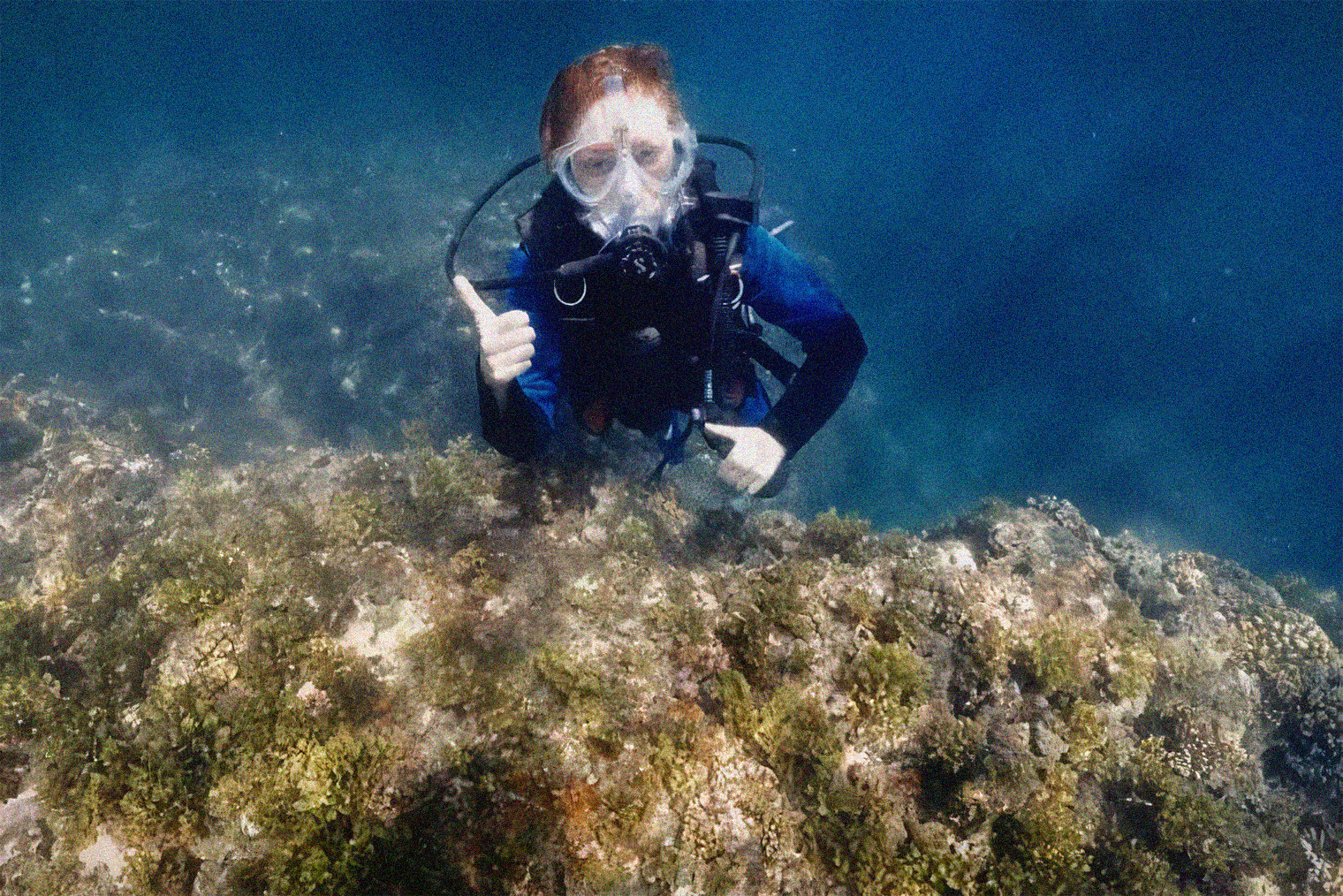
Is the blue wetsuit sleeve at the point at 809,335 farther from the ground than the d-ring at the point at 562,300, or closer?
farther from the ground

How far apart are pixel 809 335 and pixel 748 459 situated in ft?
3.68

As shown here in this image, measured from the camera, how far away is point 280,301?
11.7 m

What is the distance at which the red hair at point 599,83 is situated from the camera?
3.51 m

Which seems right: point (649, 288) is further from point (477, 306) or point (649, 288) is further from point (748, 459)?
point (748, 459)

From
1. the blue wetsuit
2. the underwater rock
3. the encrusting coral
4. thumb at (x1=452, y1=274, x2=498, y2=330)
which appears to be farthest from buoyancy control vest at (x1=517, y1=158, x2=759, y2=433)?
the underwater rock

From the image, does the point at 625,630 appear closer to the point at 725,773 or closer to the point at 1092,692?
the point at 725,773

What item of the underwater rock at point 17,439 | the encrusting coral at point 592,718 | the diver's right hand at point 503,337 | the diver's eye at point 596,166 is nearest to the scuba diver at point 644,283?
the diver's eye at point 596,166

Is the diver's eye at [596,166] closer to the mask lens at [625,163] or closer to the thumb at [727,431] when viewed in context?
the mask lens at [625,163]

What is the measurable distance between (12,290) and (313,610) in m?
18.0

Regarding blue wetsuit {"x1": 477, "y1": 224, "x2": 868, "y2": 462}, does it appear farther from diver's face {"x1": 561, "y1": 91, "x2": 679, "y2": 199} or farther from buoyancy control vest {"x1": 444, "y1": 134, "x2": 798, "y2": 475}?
diver's face {"x1": 561, "y1": 91, "x2": 679, "y2": 199}

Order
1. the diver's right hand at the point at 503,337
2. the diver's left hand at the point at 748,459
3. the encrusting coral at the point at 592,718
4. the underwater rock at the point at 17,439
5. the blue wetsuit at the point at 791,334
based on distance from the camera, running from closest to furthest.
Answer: the encrusting coral at the point at 592,718
the diver's right hand at the point at 503,337
the diver's left hand at the point at 748,459
the blue wetsuit at the point at 791,334
the underwater rock at the point at 17,439

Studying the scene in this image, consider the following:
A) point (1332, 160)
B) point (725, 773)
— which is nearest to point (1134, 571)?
point (725, 773)

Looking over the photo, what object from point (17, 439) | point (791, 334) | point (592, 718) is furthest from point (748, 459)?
point (17, 439)

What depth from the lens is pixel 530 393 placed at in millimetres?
3814
